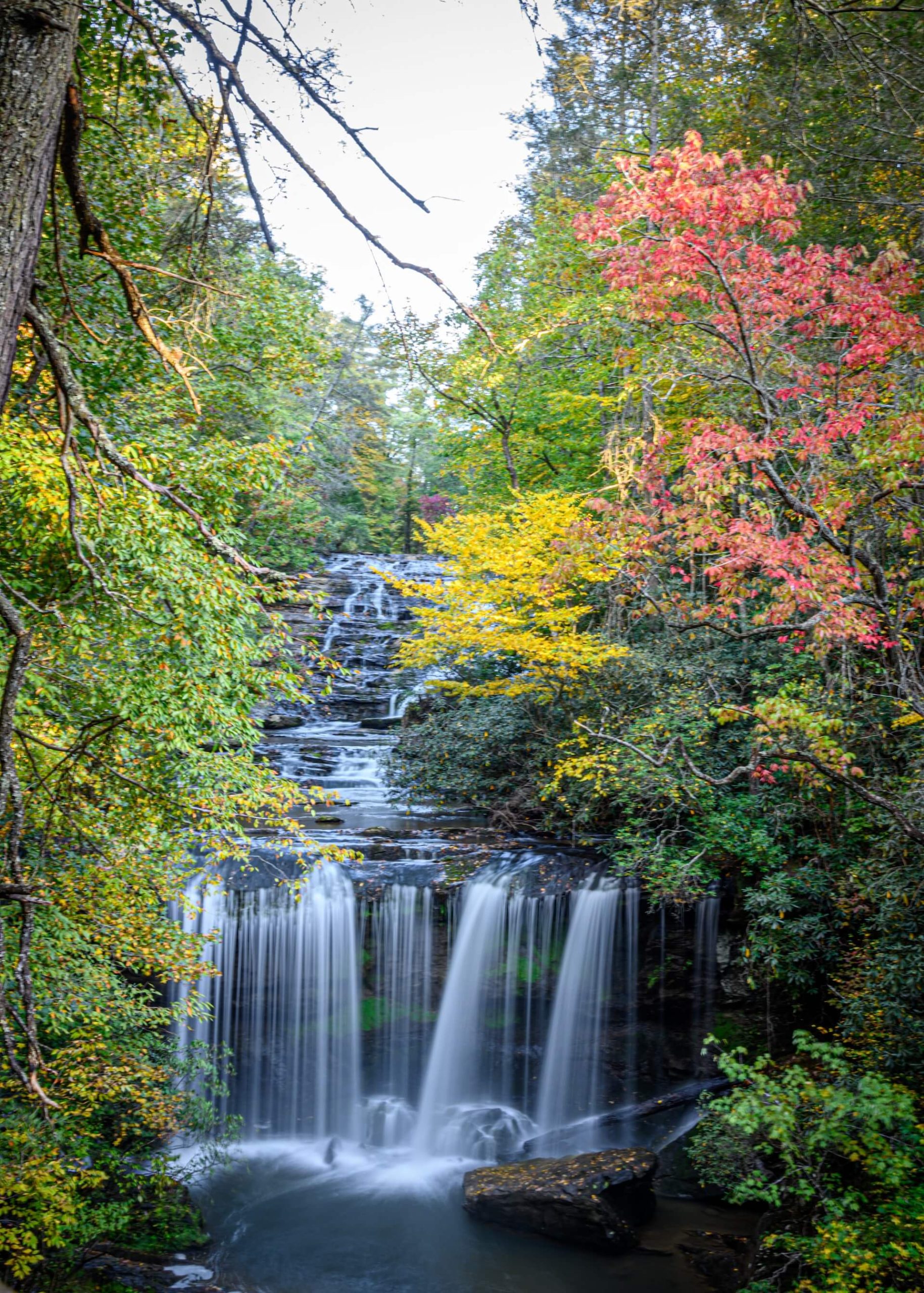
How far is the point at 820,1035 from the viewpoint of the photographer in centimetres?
789

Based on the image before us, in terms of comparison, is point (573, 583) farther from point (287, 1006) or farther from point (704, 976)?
point (287, 1006)

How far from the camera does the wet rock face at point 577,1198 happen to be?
7328 mm

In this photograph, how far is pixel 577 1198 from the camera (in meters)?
7.44

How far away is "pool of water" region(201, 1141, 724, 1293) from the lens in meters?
7.04

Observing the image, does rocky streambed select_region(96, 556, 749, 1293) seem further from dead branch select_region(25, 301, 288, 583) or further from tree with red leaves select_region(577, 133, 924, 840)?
dead branch select_region(25, 301, 288, 583)

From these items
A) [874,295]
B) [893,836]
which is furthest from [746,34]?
[893,836]

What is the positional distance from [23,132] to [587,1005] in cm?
943

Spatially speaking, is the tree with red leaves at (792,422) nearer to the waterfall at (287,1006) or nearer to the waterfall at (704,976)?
the waterfall at (704,976)

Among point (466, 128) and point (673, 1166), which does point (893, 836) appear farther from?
point (466, 128)

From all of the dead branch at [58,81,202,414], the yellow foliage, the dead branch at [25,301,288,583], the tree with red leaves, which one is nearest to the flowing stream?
the yellow foliage

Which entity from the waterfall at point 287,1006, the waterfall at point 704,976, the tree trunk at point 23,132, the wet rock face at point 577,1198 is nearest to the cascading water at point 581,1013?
the waterfall at point 704,976

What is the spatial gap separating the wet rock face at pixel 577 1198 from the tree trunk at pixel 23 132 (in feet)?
26.5

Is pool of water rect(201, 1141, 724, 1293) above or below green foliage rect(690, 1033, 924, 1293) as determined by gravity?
below

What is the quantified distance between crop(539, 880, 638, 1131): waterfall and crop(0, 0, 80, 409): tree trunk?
8721 mm
